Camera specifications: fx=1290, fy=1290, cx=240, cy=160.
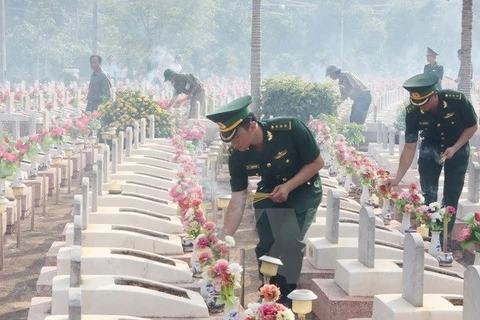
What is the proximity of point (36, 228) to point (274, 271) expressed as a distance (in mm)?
8237

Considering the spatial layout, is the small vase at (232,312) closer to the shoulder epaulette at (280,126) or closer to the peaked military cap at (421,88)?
the shoulder epaulette at (280,126)

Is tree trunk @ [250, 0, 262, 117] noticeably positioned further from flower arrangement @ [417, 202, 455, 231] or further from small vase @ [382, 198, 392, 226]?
flower arrangement @ [417, 202, 455, 231]

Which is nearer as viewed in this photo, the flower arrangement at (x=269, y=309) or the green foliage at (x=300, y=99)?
the flower arrangement at (x=269, y=309)

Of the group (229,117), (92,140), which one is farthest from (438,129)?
(92,140)

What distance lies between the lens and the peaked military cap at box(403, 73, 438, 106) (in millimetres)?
11680

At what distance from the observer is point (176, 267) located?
10.7 metres

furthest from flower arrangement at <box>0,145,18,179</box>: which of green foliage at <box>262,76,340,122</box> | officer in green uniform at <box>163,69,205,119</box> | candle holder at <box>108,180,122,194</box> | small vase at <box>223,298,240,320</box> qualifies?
green foliage at <box>262,76,340,122</box>

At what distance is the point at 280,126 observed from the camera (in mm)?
9531

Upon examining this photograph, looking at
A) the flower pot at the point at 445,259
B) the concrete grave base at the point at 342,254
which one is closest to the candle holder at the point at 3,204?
the concrete grave base at the point at 342,254

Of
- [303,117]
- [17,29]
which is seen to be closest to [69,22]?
Result: [17,29]

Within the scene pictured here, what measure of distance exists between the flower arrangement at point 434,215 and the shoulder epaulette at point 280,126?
297 cm

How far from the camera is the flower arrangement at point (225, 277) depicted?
840cm

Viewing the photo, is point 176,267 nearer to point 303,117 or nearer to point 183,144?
point 183,144

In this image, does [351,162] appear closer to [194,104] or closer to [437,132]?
[437,132]
